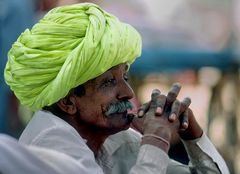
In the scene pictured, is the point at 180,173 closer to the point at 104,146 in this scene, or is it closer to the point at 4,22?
the point at 104,146

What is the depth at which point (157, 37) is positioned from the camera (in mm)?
9961

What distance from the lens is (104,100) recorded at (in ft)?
14.6

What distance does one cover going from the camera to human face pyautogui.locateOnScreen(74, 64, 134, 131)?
175 inches

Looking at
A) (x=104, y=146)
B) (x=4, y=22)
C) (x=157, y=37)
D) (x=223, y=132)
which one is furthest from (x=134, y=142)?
(x=223, y=132)

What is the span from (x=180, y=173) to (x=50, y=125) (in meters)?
0.61

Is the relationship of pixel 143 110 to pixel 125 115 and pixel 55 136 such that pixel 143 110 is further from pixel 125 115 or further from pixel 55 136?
pixel 55 136

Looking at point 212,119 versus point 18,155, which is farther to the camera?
point 212,119

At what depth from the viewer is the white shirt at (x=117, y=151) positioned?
423 cm

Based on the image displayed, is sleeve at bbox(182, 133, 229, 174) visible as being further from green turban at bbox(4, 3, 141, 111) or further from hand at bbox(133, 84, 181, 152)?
green turban at bbox(4, 3, 141, 111)

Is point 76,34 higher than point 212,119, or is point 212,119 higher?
point 76,34

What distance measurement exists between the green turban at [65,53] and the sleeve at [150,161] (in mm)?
383

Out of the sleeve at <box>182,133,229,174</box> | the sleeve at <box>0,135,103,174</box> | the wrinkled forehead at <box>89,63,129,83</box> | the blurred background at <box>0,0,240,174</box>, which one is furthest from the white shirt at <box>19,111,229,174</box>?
the blurred background at <box>0,0,240,174</box>

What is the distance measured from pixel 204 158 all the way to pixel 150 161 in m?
0.48

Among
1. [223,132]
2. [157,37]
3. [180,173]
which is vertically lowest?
[223,132]
